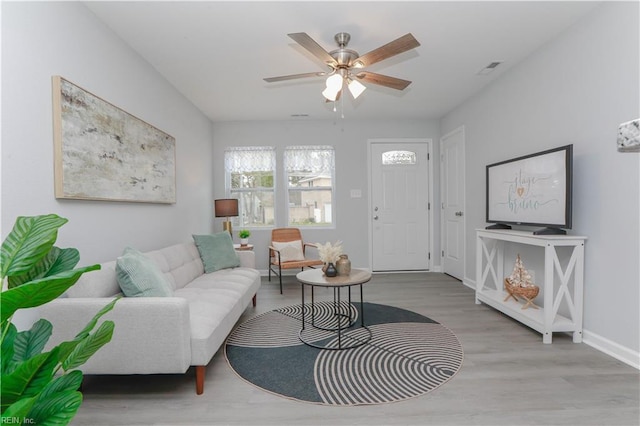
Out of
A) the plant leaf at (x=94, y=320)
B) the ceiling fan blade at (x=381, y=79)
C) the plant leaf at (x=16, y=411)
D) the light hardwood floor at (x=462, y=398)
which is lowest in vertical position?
the light hardwood floor at (x=462, y=398)

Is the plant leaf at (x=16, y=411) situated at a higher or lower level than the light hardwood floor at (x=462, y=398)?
higher

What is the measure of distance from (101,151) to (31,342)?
1482 mm

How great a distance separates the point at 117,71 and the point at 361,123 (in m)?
3.48

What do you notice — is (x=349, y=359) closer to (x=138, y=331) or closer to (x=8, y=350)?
(x=138, y=331)

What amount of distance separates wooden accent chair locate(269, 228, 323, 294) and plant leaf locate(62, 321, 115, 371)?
9.56 ft

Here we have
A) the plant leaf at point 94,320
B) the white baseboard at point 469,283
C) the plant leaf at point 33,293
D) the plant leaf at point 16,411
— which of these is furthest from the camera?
the white baseboard at point 469,283

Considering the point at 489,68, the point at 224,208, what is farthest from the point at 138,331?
the point at 489,68

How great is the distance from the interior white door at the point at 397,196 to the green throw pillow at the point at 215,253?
2474 mm

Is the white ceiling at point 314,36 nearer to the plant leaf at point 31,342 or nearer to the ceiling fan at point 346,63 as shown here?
the ceiling fan at point 346,63

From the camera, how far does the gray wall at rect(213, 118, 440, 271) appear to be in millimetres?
5035

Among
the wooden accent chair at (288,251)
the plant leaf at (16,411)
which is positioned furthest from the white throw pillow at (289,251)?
the plant leaf at (16,411)

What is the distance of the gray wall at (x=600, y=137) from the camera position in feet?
6.75

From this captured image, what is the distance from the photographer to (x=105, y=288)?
1.95m

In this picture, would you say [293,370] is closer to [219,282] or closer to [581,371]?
[219,282]
